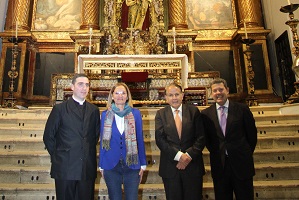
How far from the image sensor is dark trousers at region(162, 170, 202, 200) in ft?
8.30

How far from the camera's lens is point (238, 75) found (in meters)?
9.37

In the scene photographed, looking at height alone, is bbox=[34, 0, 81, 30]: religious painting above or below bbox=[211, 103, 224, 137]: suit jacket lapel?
above

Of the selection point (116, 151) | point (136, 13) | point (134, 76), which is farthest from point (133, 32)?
point (116, 151)

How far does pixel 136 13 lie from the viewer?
984cm

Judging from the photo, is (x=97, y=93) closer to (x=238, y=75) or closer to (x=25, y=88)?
(x=25, y=88)

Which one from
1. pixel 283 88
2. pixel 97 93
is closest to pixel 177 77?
pixel 97 93

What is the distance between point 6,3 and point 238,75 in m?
9.29

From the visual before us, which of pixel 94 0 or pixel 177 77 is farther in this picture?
pixel 94 0

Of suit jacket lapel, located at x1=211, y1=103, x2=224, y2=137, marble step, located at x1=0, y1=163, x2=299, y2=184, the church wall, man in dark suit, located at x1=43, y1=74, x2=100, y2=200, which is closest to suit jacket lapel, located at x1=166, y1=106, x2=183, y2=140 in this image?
suit jacket lapel, located at x1=211, y1=103, x2=224, y2=137

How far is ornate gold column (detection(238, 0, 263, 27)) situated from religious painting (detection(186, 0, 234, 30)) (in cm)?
47

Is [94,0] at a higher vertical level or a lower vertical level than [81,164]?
higher

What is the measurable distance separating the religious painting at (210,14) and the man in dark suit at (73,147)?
8633 millimetres

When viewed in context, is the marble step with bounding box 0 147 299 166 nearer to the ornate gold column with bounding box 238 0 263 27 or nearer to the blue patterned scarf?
the blue patterned scarf

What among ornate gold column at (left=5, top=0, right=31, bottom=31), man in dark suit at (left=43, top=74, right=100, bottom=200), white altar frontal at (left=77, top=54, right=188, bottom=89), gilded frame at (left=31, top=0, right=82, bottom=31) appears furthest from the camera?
gilded frame at (left=31, top=0, right=82, bottom=31)
